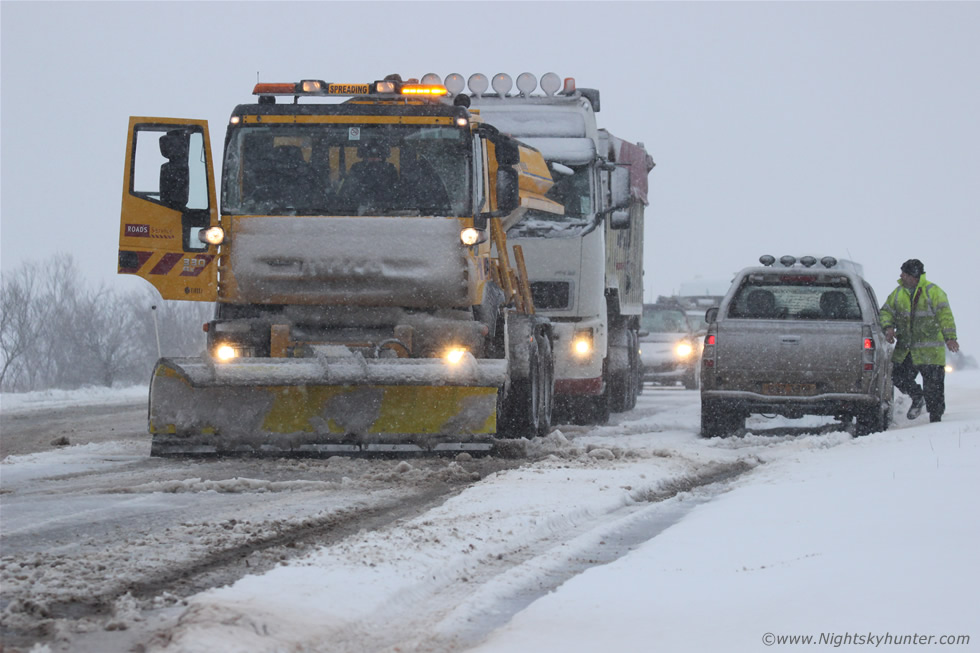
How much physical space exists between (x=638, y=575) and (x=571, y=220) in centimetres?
1054

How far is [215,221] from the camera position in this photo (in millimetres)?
11758

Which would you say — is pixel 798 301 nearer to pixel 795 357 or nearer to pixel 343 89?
pixel 795 357

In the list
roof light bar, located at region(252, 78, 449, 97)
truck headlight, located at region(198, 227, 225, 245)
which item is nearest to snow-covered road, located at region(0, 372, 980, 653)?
truck headlight, located at region(198, 227, 225, 245)

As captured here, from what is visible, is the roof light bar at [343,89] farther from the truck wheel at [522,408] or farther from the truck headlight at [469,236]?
the truck wheel at [522,408]

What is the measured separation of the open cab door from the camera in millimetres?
11688

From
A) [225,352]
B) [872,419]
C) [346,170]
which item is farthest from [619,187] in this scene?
[225,352]

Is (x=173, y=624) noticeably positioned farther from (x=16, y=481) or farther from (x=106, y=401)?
(x=106, y=401)

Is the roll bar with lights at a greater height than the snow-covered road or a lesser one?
greater

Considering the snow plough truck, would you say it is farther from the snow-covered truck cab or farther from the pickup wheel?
the pickup wheel

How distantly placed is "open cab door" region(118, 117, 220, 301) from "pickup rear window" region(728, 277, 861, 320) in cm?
575

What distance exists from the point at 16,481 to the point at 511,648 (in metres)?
6.11

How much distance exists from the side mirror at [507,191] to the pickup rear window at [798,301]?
11.4 ft

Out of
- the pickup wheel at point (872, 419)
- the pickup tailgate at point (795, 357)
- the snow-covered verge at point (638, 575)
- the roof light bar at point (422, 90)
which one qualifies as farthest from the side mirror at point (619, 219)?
the snow-covered verge at point (638, 575)

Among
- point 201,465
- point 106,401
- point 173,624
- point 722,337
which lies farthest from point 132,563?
point 106,401
